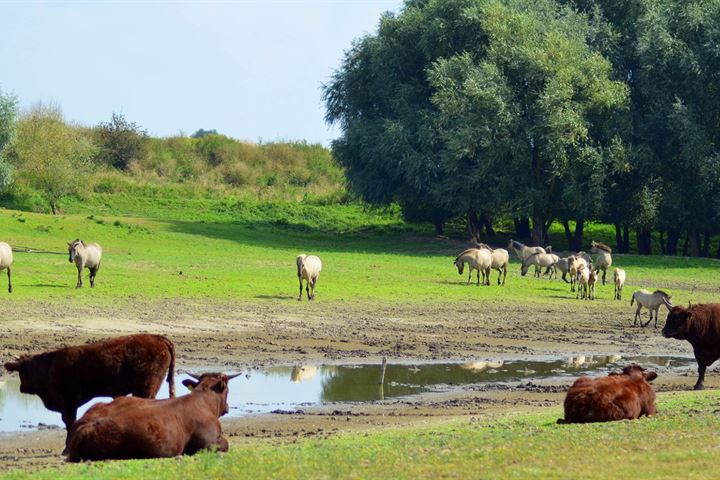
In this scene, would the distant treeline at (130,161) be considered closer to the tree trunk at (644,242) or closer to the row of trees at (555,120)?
the row of trees at (555,120)

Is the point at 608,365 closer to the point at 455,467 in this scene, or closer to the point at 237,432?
the point at 237,432

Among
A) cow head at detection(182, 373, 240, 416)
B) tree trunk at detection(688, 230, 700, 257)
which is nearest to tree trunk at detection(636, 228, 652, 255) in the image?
tree trunk at detection(688, 230, 700, 257)

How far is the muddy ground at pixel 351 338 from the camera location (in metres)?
18.0

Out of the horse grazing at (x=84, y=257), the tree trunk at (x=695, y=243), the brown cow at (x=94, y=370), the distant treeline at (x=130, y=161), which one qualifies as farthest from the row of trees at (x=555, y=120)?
the brown cow at (x=94, y=370)

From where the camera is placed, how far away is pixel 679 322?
21.3 meters

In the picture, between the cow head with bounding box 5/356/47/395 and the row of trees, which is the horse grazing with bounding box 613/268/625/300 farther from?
the cow head with bounding box 5/356/47/395

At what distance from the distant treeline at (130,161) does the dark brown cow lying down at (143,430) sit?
150 ft

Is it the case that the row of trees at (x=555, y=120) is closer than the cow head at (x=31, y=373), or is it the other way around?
the cow head at (x=31, y=373)

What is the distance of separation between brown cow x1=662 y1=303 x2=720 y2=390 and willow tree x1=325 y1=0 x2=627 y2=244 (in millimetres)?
33368

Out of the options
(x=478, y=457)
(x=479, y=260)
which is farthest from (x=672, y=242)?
(x=478, y=457)

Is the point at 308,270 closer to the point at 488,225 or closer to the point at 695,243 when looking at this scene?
the point at 695,243

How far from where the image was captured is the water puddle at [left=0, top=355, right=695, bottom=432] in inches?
725

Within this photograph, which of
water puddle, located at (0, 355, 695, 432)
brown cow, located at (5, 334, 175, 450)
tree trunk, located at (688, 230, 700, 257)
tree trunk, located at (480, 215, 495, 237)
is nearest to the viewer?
brown cow, located at (5, 334, 175, 450)

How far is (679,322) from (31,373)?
37.3ft
